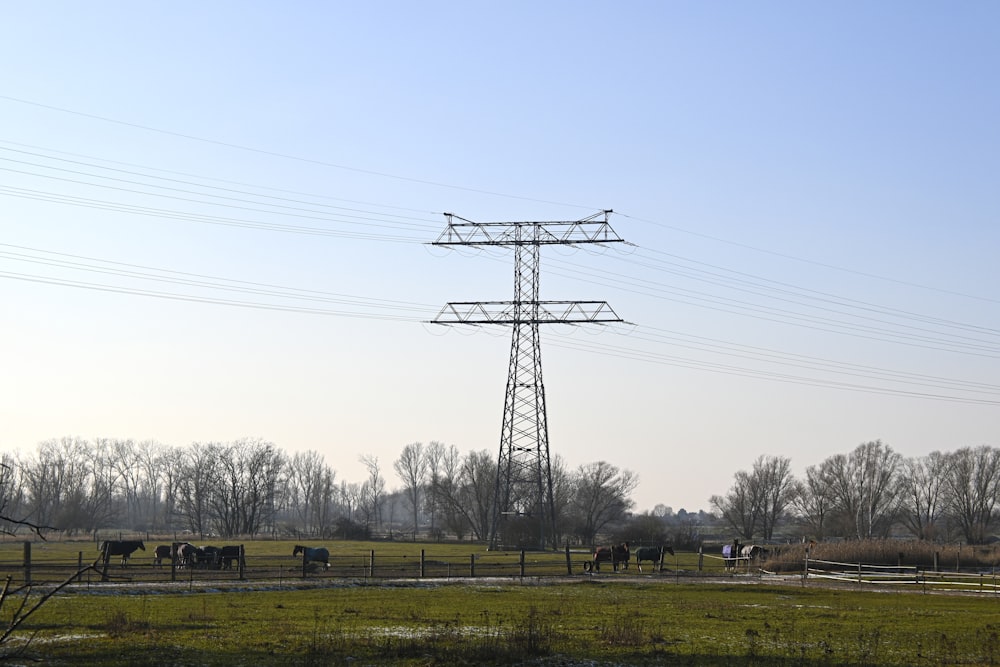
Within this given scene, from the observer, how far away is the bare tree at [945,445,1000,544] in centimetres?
14075

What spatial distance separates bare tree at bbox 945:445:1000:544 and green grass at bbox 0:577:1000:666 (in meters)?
109

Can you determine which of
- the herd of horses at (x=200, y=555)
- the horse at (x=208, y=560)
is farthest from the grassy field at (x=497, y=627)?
the horse at (x=208, y=560)

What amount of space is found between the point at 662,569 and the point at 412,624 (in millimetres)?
38792

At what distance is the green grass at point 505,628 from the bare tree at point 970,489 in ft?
359

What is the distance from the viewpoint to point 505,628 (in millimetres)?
24562

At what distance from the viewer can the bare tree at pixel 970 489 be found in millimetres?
140750

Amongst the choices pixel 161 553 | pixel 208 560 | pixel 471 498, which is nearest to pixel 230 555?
pixel 208 560

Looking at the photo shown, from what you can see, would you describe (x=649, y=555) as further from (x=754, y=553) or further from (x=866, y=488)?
(x=866, y=488)

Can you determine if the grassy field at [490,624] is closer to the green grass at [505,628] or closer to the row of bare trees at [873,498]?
the green grass at [505,628]

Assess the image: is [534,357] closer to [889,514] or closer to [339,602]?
[339,602]

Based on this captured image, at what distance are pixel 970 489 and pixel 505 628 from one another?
445 feet

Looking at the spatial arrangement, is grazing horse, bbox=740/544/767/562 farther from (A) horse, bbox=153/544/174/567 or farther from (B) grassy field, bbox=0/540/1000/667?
(A) horse, bbox=153/544/174/567

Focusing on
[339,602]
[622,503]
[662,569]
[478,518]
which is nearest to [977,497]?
[622,503]

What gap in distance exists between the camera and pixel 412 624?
2677cm
